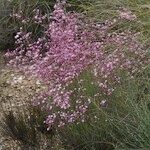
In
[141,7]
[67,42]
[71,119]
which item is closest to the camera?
[71,119]

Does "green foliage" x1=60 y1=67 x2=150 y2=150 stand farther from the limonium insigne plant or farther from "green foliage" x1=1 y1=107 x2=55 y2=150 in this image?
"green foliage" x1=1 y1=107 x2=55 y2=150

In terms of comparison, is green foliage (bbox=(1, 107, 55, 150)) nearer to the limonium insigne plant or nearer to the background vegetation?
the background vegetation

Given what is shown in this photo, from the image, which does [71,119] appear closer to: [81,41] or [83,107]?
[83,107]

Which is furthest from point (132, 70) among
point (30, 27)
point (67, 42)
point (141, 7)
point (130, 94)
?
point (30, 27)

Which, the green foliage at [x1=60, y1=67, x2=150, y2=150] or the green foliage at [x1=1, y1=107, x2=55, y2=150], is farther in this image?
the green foliage at [x1=1, y1=107, x2=55, y2=150]

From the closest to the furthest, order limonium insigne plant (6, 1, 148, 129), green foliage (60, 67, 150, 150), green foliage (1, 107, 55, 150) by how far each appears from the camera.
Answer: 1. green foliage (60, 67, 150, 150)
2. limonium insigne plant (6, 1, 148, 129)
3. green foliage (1, 107, 55, 150)

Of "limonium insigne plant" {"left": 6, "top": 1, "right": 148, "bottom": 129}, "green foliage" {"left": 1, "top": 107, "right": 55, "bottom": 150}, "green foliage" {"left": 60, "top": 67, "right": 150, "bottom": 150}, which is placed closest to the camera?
"green foliage" {"left": 60, "top": 67, "right": 150, "bottom": 150}

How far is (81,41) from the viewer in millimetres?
4020

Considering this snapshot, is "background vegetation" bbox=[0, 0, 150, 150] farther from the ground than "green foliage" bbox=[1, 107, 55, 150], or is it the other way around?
"background vegetation" bbox=[0, 0, 150, 150]

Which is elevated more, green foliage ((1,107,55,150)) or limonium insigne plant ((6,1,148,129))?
limonium insigne plant ((6,1,148,129))

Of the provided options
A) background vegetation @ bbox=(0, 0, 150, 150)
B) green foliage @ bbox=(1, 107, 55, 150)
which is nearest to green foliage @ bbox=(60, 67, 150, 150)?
background vegetation @ bbox=(0, 0, 150, 150)

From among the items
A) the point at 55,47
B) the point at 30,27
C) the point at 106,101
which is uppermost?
the point at 55,47

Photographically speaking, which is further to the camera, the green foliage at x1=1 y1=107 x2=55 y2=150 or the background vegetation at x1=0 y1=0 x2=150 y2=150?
the green foliage at x1=1 y1=107 x2=55 y2=150

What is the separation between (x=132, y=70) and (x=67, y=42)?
51 centimetres
